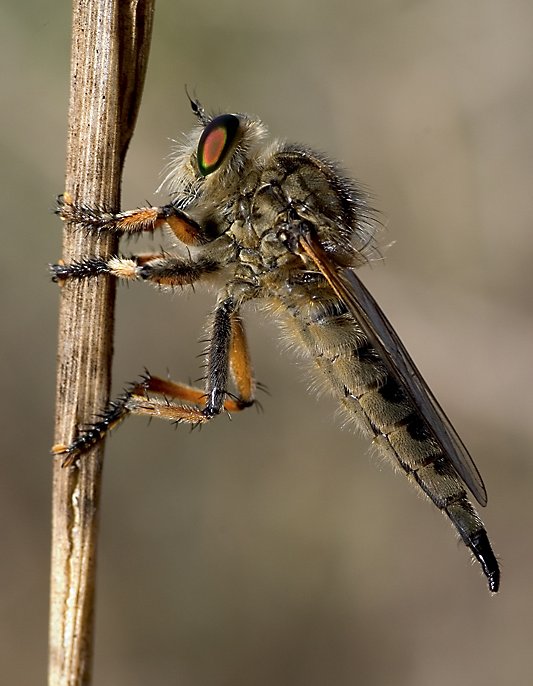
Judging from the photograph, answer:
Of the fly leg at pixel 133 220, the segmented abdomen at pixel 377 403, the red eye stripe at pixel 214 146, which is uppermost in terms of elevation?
the red eye stripe at pixel 214 146

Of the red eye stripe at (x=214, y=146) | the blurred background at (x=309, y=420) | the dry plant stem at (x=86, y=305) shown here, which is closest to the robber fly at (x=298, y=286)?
the red eye stripe at (x=214, y=146)

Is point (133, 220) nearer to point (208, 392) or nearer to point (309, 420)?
point (208, 392)

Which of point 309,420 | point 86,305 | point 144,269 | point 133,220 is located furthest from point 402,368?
point 309,420

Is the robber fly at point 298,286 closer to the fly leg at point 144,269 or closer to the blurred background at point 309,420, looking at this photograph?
the fly leg at point 144,269

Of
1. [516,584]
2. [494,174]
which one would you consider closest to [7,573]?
[516,584]

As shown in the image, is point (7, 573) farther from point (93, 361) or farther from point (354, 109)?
point (354, 109)

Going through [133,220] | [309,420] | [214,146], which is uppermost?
[214,146]
